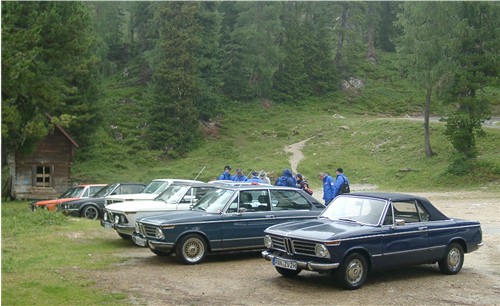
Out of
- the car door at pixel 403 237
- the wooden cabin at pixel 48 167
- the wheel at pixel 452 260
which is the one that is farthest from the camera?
the wooden cabin at pixel 48 167

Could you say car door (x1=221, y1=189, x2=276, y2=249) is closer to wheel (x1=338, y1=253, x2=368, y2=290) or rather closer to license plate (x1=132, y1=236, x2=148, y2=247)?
license plate (x1=132, y1=236, x2=148, y2=247)

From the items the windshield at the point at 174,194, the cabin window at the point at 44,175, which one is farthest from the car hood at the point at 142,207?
the cabin window at the point at 44,175

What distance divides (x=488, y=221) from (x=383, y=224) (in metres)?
10.0

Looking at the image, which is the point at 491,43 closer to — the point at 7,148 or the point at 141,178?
the point at 141,178

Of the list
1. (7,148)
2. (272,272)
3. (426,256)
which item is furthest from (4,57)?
(7,148)

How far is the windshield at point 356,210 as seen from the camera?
1091 cm

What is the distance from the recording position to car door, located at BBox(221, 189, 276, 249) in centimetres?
1255

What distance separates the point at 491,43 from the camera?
3428 centimetres

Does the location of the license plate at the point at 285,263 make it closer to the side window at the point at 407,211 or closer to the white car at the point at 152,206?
the side window at the point at 407,211

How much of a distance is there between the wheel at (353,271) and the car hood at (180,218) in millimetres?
3404

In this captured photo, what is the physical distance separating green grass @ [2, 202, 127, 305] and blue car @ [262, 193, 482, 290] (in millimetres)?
2946

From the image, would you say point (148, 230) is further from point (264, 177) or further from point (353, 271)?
point (264, 177)

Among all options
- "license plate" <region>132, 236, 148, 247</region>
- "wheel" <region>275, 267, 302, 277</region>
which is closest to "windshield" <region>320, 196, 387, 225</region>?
"wheel" <region>275, 267, 302, 277</region>

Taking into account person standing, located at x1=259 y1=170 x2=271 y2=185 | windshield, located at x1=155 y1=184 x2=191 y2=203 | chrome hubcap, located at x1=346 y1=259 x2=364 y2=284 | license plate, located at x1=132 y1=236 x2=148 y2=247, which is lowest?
chrome hubcap, located at x1=346 y1=259 x2=364 y2=284
